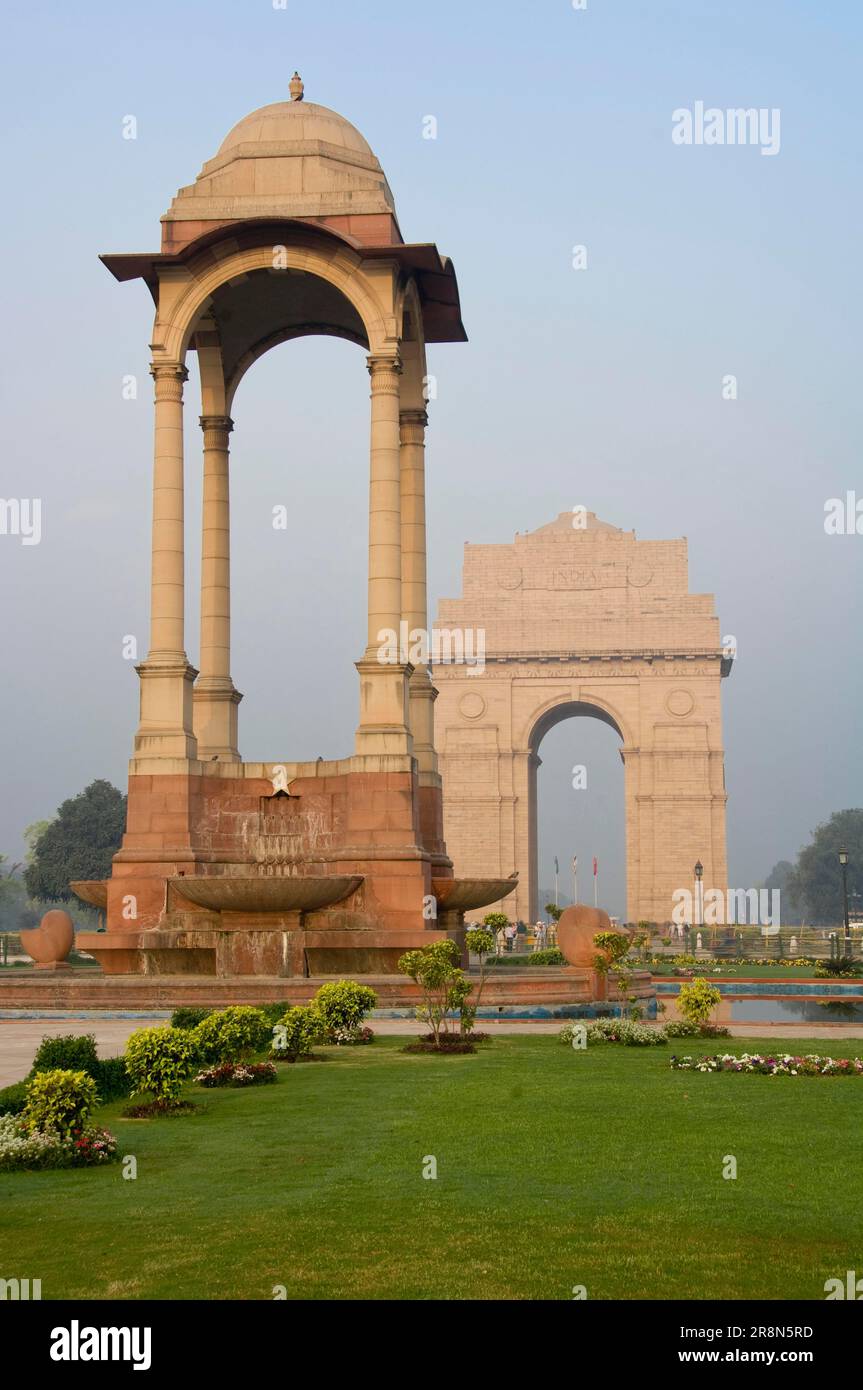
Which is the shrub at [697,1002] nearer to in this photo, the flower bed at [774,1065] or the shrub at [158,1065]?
the flower bed at [774,1065]

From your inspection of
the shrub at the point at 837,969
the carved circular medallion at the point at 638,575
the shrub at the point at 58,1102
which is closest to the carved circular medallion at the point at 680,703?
the carved circular medallion at the point at 638,575

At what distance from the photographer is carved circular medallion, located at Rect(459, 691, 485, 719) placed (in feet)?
279

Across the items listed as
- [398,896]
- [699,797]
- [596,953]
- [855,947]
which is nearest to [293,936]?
[398,896]

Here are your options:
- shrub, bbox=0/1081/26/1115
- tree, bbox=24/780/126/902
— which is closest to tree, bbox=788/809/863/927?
tree, bbox=24/780/126/902

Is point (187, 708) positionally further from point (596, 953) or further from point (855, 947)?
point (855, 947)

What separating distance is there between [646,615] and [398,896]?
60.1 meters

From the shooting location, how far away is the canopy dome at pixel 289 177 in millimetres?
27344

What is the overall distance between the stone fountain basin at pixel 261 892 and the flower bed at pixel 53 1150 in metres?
12.7

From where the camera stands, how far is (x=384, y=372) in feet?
89.2

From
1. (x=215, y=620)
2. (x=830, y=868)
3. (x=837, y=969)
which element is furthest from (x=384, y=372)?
(x=830, y=868)

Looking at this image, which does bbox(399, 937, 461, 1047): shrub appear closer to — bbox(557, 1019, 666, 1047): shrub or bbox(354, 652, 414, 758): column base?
bbox(557, 1019, 666, 1047): shrub

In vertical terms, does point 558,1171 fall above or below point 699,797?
below

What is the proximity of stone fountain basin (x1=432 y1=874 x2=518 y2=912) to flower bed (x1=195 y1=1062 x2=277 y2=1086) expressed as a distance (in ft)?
39.6
